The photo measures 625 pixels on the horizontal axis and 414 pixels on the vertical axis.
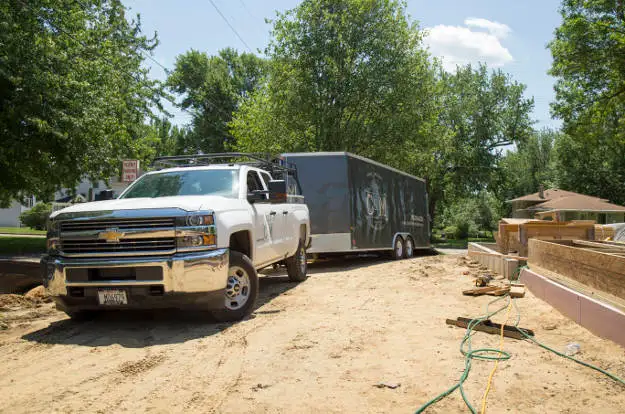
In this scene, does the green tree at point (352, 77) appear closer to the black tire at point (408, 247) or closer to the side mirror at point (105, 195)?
the black tire at point (408, 247)

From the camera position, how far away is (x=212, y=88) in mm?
50844

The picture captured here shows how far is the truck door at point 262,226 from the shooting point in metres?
7.96

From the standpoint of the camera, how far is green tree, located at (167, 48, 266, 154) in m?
50.9

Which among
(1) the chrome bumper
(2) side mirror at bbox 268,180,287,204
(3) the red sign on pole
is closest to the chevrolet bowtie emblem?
(1) the chrome bumper

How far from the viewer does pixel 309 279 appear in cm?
1126

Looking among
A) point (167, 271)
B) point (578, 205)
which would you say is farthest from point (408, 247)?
point (578, 205)

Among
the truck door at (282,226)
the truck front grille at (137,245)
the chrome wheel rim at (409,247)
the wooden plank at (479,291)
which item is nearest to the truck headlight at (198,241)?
the truck front grille at (137,245)

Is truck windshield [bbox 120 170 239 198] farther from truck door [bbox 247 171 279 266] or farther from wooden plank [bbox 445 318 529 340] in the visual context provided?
wooden plank [bbox 445 318 529 340]

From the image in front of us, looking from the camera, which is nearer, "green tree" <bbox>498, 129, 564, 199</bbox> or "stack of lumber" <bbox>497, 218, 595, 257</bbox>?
"stack of lumber" <bbox>497, 218, 595, 257</bbox>

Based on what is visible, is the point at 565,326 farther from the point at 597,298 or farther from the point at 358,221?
the point at 358,221

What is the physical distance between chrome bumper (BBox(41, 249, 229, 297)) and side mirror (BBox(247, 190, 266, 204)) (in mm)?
1472

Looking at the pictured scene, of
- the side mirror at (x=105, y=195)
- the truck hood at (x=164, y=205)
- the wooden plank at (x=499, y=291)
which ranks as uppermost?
the side mirror at (x=105, y=195)

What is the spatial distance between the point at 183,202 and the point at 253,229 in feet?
4.56

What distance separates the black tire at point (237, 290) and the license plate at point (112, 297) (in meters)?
1.09
